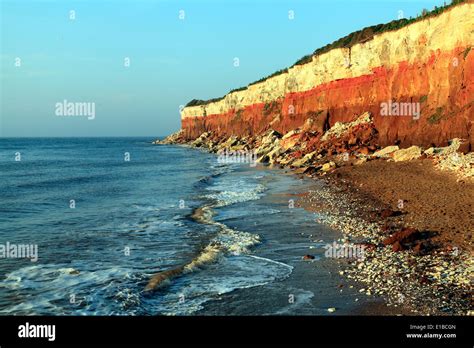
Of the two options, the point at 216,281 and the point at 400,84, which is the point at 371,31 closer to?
the point at 400,84

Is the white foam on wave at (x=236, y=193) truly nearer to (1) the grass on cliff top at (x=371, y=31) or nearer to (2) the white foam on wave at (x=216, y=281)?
(2) the white foam on wave at (x=216, y=281)

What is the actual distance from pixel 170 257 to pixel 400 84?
1300 inches

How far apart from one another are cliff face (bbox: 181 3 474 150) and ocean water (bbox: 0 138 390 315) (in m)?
13.5

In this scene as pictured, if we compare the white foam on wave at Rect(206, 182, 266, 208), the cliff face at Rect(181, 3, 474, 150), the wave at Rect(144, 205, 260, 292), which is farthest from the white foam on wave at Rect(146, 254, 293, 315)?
the cliff face at Rect(181, 3, 474, 150)

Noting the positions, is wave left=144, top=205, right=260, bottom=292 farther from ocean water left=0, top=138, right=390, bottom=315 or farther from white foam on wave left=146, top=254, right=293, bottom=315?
white foam on wave left=146, top=254, right=293, bottom=315

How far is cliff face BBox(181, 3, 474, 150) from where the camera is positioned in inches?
1186

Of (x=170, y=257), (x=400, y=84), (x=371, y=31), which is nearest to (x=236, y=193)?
(x=170, y=257)

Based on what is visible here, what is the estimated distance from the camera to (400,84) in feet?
128

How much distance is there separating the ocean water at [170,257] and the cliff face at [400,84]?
13.5 meters

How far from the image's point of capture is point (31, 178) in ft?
140

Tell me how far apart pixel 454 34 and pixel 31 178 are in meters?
42.5

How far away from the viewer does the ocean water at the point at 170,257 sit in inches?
401
